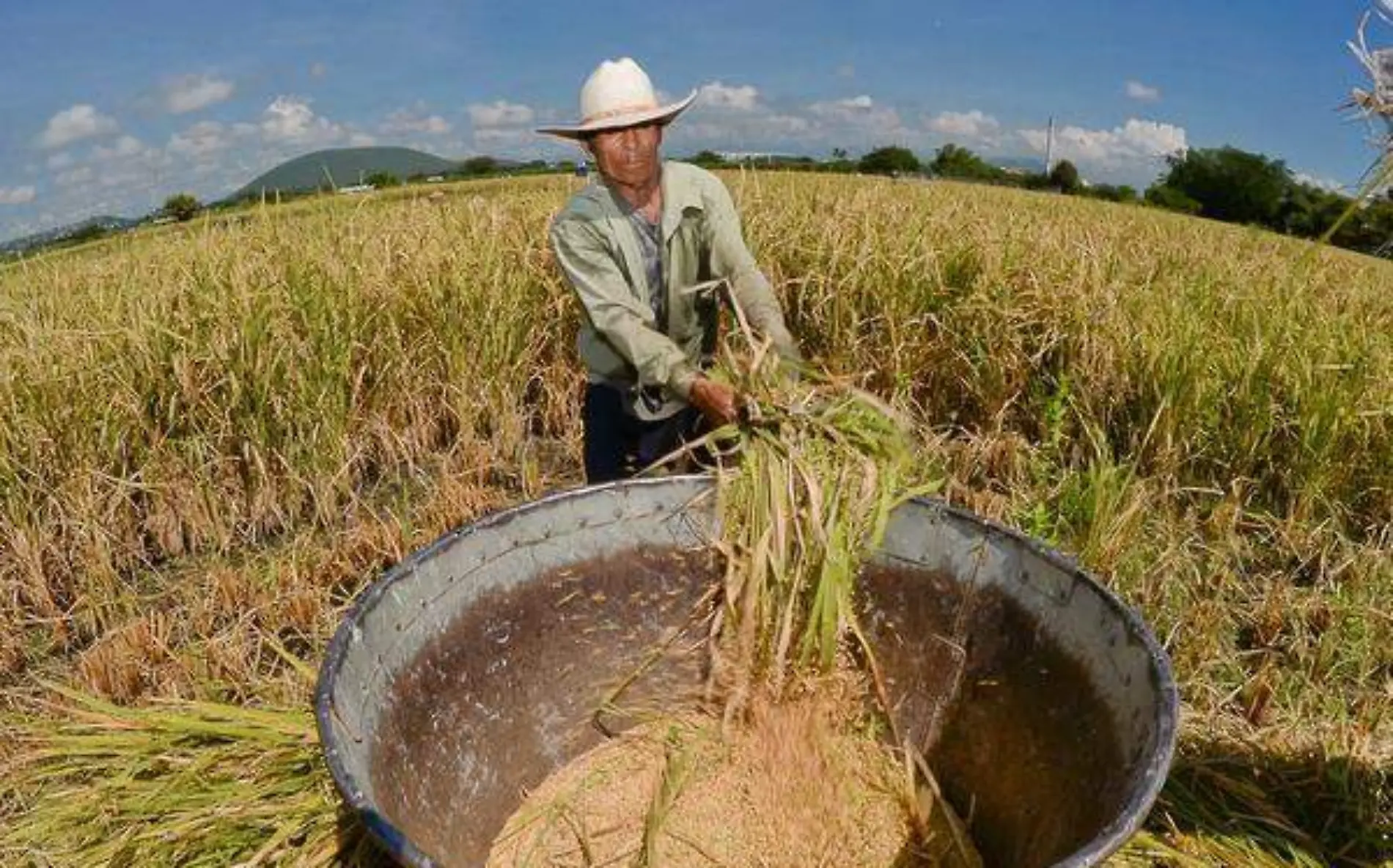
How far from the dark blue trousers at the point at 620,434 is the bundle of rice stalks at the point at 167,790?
113cm

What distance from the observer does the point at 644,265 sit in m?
2.46

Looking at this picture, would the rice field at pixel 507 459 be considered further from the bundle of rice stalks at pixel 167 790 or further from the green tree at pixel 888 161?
the green tree at pixel 888 161

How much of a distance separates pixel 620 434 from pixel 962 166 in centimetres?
3666

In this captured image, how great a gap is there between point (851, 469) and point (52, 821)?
1858mm

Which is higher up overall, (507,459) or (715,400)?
(715,400)

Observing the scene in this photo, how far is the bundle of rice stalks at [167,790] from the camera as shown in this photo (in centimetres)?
181

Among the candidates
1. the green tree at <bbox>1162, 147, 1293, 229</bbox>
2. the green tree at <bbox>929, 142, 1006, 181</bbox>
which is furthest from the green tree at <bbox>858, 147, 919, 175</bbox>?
the green tree at <bbox>1162, 147, 1293, 229</bbox>

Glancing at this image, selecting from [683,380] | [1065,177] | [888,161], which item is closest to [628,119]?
[683,380]

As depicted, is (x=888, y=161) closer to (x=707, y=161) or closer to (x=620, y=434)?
(x=707, y=161)

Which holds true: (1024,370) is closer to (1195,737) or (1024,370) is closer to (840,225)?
(840,225)

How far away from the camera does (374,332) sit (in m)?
3.53

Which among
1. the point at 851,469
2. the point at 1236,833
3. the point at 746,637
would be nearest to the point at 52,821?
the point at 746,637

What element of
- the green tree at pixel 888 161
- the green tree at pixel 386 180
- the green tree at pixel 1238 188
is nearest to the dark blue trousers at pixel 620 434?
the green tree at pixel 386 180

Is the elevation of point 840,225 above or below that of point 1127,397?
above
